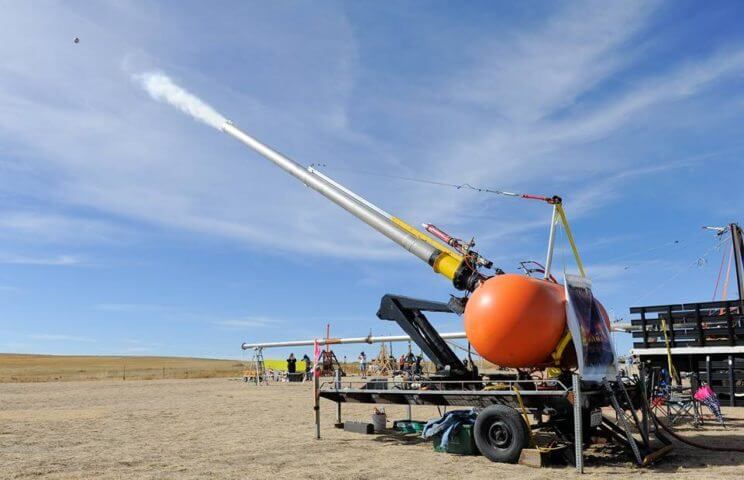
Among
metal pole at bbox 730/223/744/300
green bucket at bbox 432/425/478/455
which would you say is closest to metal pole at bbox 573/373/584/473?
green bucket at bbox 432/425/478/455

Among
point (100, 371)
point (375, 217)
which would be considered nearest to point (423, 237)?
point (375, 217)

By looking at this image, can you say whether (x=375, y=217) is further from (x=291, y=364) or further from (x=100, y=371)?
(x=100, y=371)

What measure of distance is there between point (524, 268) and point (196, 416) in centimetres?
1221

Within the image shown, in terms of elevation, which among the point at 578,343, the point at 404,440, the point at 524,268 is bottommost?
the point at 404,440

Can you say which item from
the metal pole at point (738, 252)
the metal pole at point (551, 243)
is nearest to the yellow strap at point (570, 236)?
the metal pole at point (551, 243)

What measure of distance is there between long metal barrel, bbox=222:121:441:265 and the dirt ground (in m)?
4.82

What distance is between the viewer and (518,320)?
11258 millimetres

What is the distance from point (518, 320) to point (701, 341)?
39.9 feet

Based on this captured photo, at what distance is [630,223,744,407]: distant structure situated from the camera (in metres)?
19.5

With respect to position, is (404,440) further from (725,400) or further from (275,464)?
(725,400)

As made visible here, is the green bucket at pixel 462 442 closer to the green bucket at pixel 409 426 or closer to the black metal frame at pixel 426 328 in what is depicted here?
the black metal frame at pixel 426 328

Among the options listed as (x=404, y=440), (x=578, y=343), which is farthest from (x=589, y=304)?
(x=404, y=440)

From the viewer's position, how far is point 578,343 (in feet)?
36.5

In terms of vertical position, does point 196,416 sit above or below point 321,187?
below
